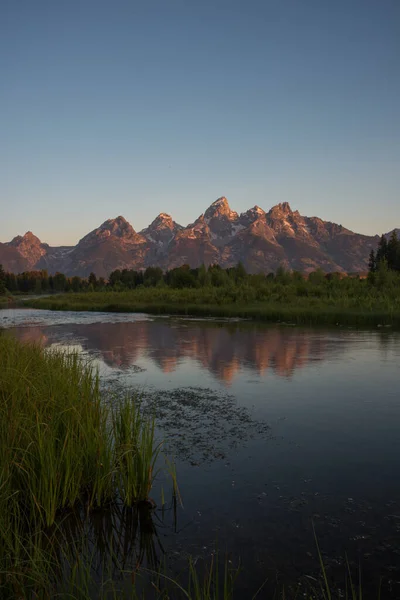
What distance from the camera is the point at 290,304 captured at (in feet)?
144

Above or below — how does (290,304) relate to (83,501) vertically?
above

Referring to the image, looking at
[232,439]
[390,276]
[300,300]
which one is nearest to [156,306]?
[300,300]

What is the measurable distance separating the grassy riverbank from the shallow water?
1553cm

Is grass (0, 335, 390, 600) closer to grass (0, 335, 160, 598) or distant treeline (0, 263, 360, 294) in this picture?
grass (0, 335, 160, 598)

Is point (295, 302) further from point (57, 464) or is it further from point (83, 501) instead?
point (57, 464)

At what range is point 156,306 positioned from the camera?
181 feet

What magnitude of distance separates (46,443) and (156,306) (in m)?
49.1

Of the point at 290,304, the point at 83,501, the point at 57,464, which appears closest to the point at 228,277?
the point at 290,304

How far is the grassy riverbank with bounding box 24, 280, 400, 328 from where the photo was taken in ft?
118

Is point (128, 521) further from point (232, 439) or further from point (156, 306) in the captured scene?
point (156, 306)

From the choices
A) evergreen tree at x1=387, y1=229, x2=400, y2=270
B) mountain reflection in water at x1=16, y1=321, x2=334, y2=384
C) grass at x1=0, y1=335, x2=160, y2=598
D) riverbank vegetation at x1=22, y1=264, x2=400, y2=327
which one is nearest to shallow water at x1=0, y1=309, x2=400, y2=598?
mountain reflection in water at x1=16, y1=321, x2=334, y2=384

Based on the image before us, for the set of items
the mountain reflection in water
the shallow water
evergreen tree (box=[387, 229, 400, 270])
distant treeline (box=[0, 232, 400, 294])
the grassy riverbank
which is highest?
evergreen tree (box=[387, 229, 400, 270])

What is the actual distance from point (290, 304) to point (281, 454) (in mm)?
Answer: 35969

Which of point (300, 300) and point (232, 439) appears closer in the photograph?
point (232, 439)
